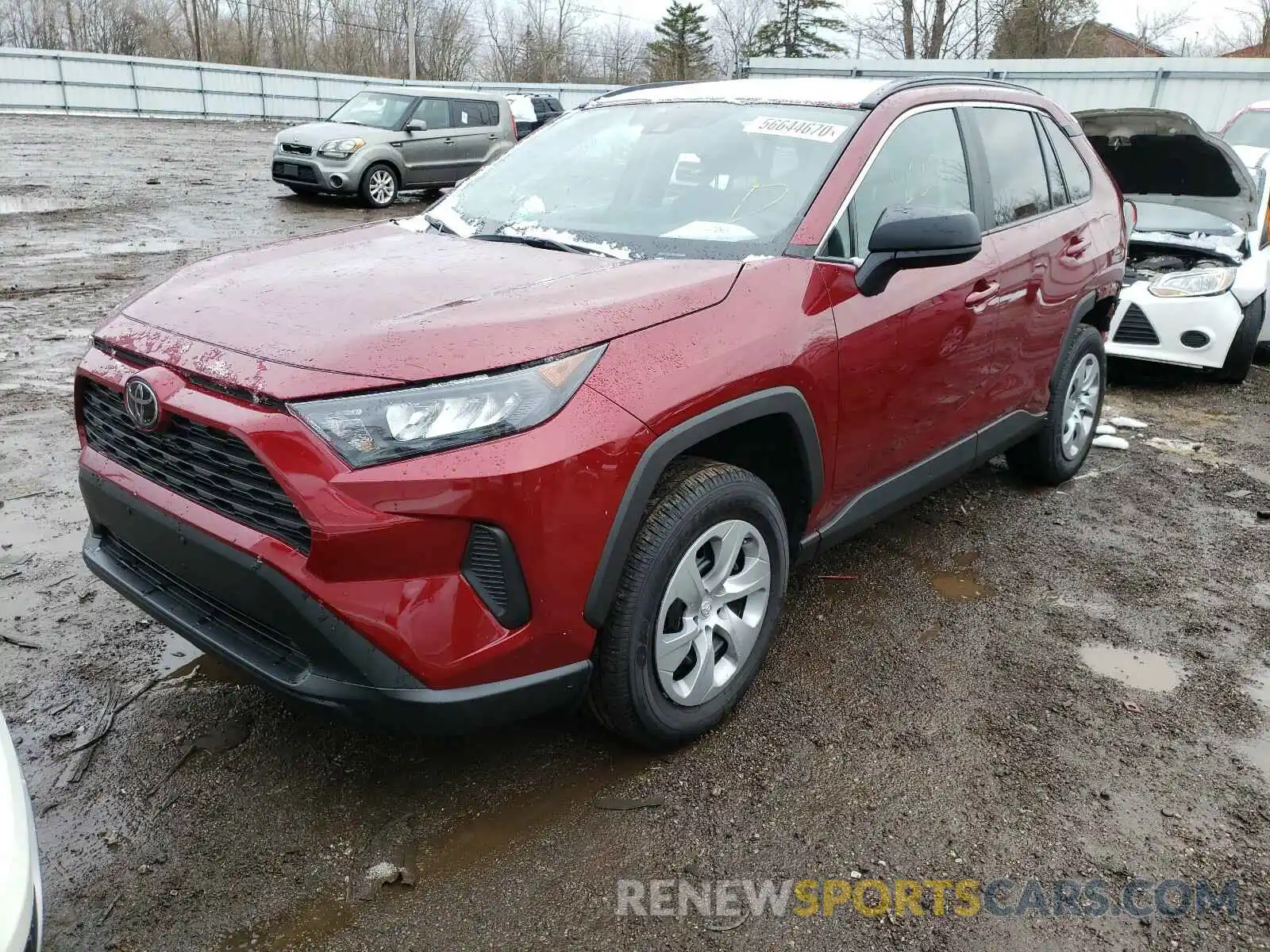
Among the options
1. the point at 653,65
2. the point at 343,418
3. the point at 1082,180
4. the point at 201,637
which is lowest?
the point at 201,637

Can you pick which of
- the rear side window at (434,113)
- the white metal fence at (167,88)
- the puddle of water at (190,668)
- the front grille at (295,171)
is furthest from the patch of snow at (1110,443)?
the white metal fence at (167,88)

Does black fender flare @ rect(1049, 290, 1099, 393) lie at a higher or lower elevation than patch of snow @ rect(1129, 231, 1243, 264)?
lower

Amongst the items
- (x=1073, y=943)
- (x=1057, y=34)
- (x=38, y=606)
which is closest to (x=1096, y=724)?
(x=1073, y=943)

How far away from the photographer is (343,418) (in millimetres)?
2025

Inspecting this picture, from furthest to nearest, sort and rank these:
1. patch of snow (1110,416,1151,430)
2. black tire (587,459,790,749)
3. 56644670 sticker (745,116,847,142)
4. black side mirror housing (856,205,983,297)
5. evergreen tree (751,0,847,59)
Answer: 1. evergreen tree (751,0,847,59)
2. patch of snow (1110,416,1151,430)
3. 56644670 sticker (745,116,847,142)
4. black side mirror housing (856,205,983,297)
5. black tire (587,459,790,749)

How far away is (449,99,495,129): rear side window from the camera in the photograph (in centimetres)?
1526

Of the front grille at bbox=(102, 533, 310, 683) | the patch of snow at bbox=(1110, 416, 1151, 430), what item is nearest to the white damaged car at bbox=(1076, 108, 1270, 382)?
the patch of snow at bbox=(1110, 416, 1151, 430)

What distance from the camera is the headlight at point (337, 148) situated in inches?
540

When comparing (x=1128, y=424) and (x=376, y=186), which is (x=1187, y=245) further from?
(x=376, y=186)

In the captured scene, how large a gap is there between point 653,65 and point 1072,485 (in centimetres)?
5051

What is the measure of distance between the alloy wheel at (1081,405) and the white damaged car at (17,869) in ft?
13.9

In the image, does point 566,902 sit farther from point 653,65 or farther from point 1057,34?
point 653,65

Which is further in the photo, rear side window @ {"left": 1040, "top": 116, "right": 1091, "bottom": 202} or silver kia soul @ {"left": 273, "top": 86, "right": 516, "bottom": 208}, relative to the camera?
silver kia soul @ {"left": 273, "top": 86, "right": 516, "bottom": 208}

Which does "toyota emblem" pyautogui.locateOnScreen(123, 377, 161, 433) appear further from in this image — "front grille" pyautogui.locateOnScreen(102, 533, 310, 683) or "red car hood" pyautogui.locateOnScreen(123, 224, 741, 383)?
"front grille" pyautogui.locateOnScreen(102, 533, 310, 683)
